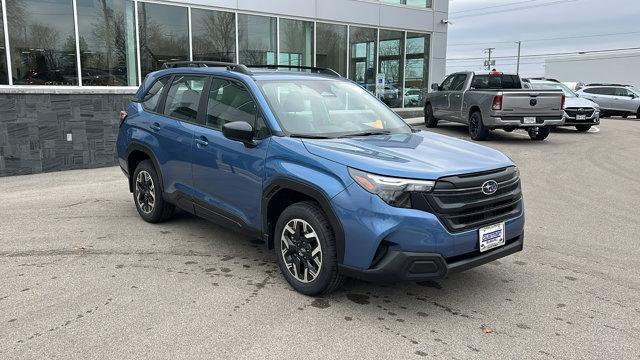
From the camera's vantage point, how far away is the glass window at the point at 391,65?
1861cm

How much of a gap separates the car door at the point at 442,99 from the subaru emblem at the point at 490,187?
470 inches

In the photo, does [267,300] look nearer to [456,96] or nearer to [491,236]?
[491,236]

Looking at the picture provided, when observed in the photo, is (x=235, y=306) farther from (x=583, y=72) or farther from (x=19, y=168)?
(x=583, y=72)

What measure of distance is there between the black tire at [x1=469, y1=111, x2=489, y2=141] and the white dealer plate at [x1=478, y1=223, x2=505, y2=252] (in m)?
10.0

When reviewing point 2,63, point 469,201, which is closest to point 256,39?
point 2,63

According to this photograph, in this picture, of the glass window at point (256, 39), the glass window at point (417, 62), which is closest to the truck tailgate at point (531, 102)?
the glass window at point (256, 39)

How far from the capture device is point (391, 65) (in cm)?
1903

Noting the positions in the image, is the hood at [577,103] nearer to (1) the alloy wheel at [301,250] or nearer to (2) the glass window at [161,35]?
(2) the glass window at [161,35]

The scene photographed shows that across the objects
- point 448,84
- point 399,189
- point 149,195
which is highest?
point 448,84

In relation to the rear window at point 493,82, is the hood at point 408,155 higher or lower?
lower

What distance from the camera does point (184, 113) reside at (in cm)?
534

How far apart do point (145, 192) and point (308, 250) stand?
2.90 meters

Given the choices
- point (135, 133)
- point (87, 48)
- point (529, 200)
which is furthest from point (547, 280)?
point (87, 48)

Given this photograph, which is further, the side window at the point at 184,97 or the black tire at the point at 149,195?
the black tire at the point at 149,195
